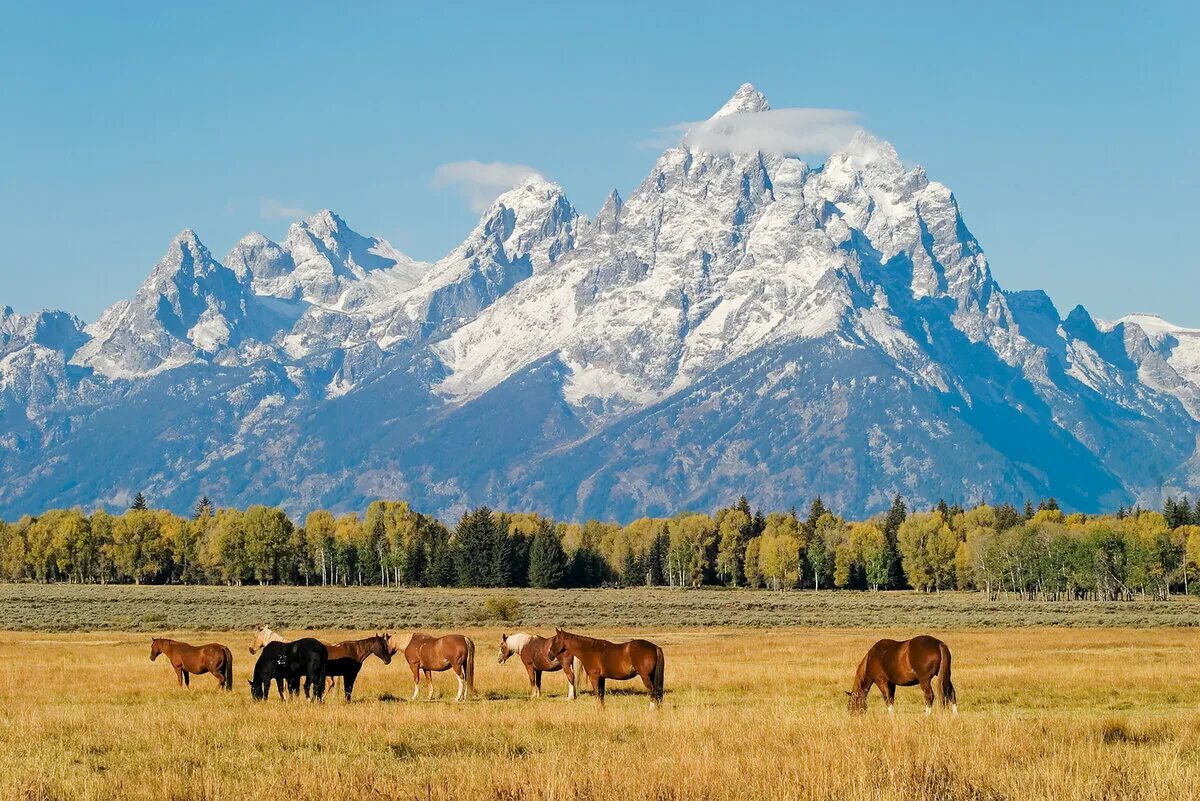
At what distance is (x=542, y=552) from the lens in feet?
545

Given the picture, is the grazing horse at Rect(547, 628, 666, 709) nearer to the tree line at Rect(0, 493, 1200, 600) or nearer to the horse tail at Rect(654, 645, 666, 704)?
the horse tail at Rect(654, 645, 666, 704)

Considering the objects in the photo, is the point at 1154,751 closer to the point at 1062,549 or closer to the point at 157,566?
the point at 1062,549

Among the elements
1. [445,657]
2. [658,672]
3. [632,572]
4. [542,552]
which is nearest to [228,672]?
[445,657]

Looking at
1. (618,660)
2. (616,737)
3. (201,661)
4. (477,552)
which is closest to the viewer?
(616,737)

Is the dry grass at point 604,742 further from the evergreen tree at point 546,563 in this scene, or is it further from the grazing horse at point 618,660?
the evergreen tree at point 546,563

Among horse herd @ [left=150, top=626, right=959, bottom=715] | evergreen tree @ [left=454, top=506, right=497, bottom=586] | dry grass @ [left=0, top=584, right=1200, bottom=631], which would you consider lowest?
dry grass @ [left=0, top=584, right=1200, bottom=631]

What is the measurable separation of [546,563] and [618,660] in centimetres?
13783

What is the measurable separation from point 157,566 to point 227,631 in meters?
117

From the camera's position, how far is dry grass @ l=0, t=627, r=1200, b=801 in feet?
52.7

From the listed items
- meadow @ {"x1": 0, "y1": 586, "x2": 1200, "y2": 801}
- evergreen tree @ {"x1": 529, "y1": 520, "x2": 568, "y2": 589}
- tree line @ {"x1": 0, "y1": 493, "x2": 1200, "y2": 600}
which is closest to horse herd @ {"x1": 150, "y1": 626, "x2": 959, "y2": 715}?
meadow @ {"x1": 0, "y1": 586, "x2": 1200, "y2": 801}

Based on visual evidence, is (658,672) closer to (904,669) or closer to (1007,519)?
(904,669)

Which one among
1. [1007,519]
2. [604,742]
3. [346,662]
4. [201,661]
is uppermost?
[1007,519]

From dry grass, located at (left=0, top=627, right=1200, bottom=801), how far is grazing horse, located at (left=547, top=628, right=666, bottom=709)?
65 centimetres

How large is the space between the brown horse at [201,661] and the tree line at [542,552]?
122 m
